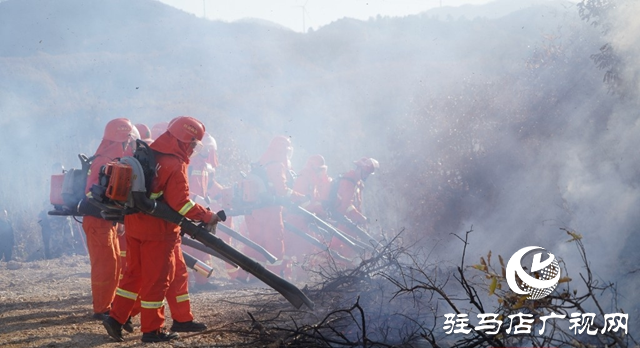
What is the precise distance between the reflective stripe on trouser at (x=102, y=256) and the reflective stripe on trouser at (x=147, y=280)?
2.70 ft

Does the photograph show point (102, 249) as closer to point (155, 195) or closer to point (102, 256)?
point (102, 256)

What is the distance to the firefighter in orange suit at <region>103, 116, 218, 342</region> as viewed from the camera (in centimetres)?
510

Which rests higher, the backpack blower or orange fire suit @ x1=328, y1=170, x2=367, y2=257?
orange fire suit @ x1=328, y1=170, x2=367, y2=257

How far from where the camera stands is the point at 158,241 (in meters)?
5.15

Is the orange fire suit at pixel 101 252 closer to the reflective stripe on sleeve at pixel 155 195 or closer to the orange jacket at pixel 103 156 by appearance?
the orange jacket at pixel 103 156

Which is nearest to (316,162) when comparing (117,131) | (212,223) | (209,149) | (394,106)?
(209,149)

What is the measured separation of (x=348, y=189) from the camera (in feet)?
37.6

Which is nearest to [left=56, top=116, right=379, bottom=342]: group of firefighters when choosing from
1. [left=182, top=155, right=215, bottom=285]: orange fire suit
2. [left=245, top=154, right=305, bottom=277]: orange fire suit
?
[left=182, top=155, right=215, bottom=285]: orange fire suit

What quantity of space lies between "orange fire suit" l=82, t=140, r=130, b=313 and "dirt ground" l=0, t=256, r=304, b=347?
287 mm

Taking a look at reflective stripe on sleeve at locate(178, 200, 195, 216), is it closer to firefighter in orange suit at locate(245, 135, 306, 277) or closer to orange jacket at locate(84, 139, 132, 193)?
orange jacket at locate(84, 139, 132, 193)

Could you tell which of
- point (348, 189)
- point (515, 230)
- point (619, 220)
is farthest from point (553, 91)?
point (348, 189)

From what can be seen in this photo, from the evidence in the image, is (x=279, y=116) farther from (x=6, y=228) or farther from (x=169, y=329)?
(x=169, y=329)

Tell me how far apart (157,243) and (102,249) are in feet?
3.66

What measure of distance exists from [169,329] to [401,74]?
2610 centimetres
